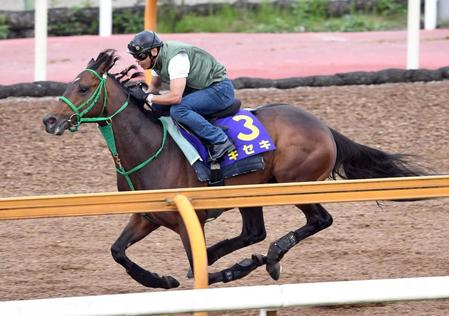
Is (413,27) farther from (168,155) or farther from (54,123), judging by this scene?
(54,123)

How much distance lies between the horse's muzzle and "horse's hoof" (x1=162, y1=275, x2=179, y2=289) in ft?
3.58

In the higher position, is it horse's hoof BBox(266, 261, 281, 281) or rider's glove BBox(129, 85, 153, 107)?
rider's glove BBox(129, 85, 153, 107)

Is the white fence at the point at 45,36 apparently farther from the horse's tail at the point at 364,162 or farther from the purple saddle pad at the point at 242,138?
the purple saddle pad at the point at 242,138

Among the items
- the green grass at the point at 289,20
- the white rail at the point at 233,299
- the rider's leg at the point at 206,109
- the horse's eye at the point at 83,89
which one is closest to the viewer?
the white rail at the point at 233,299

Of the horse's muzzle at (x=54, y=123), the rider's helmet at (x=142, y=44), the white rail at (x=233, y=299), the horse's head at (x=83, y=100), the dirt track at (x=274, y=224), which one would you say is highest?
the rider's helmet at (x=142, y=44)

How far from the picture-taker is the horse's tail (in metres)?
8.06

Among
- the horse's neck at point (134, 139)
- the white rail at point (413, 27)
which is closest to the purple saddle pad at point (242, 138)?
the horse's neck at point (134, 139)

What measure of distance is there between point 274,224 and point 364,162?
1.47 m

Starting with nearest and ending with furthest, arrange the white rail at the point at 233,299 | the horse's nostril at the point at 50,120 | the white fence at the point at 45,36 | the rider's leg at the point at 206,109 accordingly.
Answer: the white rail at the point at 233,299 → the horse's nostril at the point at 50,120 → the rider's leg at the point at 206,109 → the white fence at the point at 45,36

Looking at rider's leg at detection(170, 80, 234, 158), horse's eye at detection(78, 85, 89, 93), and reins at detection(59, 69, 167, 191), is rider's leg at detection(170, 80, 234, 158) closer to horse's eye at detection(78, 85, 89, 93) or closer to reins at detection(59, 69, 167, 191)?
reins at detection(59, 69, 167, 191)

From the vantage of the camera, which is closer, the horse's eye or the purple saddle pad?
the horse's eye

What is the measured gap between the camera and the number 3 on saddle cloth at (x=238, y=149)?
7520 mm

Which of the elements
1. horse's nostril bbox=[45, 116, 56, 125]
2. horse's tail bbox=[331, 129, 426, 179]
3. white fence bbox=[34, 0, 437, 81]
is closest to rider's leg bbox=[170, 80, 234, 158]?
horse's nostril bbox=[45, 116, 56, 125]

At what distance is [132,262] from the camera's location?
7469 millimetres
